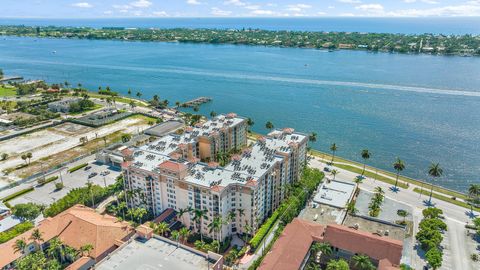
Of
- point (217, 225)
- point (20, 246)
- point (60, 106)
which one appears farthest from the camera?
point (60, 106)

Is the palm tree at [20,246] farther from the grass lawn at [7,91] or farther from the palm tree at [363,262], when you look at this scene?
the grass lawn at [7,91]

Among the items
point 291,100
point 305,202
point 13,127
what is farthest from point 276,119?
point 13,127

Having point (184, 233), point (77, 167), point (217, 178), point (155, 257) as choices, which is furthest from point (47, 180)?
point (155, 257)

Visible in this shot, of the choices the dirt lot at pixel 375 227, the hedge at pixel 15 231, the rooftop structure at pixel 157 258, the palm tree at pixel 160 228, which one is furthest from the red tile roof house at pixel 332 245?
the hedge at pixel 15 231

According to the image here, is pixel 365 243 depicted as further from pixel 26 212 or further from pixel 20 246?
pixel 26 212

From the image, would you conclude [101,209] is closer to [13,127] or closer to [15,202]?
[15,202]

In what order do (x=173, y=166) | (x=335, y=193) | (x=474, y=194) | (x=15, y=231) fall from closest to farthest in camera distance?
(x=15, y=231)
(x=173, y=166)
(x=335, y=193)
(x=474, y=194)
